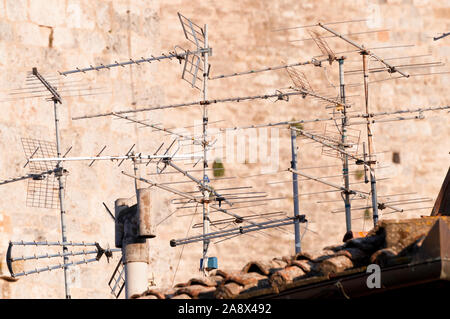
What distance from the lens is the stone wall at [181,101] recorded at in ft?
91.4

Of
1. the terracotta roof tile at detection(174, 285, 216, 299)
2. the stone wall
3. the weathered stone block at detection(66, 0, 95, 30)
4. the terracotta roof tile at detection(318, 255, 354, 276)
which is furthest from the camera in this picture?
the weathered stone block at detection(66, 0, 95, 30)

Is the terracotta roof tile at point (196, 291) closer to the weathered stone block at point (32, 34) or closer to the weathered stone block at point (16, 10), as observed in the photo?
the weathered stone block at point (32, 34)

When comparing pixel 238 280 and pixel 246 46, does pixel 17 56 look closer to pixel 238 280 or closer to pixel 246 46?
pixel 246 46

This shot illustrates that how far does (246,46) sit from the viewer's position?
31516 millimetres

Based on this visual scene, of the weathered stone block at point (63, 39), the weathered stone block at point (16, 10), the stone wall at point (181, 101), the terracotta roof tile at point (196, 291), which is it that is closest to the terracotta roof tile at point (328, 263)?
the terracotta roof tile at point (196, 291)

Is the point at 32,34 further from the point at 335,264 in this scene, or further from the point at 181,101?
the point at 335,264

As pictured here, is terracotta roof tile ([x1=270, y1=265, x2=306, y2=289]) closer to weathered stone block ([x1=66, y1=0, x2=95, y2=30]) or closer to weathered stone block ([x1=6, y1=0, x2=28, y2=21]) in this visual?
weathered stone block ([x1=6, y1=0, x2=28, y2=21])

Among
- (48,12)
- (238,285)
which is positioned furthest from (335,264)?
(48,12)

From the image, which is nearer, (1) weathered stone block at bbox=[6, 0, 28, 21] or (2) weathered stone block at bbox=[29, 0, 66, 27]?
(1) weathered stone block at bbox=[6, 0, 28, 21]

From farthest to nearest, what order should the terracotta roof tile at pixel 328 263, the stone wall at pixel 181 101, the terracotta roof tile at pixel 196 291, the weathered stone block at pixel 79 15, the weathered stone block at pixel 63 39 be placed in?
1. the weathered stone block at pixel 79 15
2. the weathered stone block at pixel 63 39
3. the stone wall at pixel 181 101
4. the terracotta roof tile at pixel 196 291
5. the terracotta roof tile at pixel 328 263

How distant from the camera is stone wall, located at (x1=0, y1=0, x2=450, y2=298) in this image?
27859 millimetres

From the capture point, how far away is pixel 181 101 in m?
30.3

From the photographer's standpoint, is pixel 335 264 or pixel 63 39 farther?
pixel 63 39

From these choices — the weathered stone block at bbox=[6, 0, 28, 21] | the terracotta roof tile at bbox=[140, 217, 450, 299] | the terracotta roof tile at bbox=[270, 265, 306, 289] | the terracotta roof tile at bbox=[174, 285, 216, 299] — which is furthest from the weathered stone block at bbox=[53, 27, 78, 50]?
the terracotta roof tile at bbox=[270, 265, 306, 289]
